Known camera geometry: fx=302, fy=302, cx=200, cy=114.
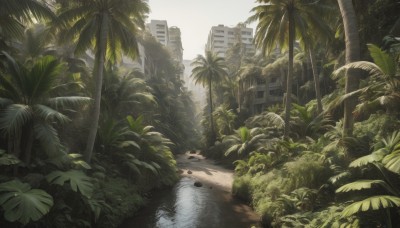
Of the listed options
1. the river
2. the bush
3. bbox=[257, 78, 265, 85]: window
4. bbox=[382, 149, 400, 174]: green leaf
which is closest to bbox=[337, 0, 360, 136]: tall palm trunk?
bbox=[382, 149, 400, 174]: green leaf

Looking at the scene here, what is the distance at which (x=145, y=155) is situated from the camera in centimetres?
1923

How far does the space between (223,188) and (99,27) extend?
11924 mm

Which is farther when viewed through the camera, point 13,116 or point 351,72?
point 351,72

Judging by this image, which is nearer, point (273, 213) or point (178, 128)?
point (273, 213)

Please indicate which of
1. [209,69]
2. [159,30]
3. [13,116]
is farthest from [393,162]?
[159,30]

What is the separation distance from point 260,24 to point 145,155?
442 inches

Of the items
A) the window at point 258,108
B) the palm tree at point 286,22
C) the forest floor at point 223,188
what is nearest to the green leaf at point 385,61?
the forest floor at point 223,188

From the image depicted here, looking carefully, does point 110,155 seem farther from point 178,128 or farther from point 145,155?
point 178,128

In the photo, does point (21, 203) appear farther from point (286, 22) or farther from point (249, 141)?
point (249, 141)

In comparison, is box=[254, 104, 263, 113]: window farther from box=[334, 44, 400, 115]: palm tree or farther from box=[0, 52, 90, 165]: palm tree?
box=[0, 52, 90, 165]: palm tree

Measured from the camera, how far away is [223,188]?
1927cm

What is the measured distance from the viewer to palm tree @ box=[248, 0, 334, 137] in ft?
58.2

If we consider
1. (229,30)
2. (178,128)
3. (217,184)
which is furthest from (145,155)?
(229,30)

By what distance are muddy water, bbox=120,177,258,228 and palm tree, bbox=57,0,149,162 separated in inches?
157
